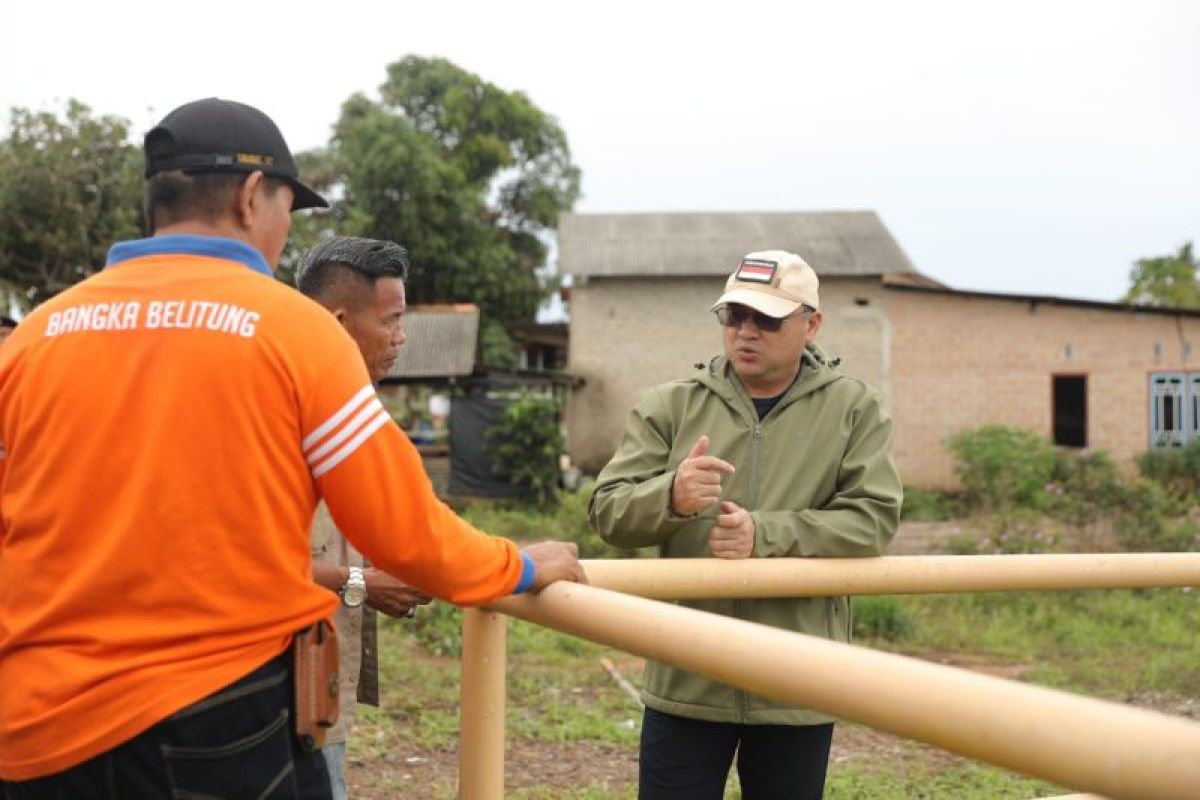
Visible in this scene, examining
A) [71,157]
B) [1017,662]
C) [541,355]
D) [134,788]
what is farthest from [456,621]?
[541,355]

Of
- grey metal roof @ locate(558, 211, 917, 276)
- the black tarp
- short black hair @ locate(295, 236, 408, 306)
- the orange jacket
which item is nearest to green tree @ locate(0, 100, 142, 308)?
the black tarp

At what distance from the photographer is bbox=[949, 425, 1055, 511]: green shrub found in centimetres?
1562

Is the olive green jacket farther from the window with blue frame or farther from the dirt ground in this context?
→ the window with blue frame

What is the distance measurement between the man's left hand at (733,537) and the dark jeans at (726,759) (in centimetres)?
38

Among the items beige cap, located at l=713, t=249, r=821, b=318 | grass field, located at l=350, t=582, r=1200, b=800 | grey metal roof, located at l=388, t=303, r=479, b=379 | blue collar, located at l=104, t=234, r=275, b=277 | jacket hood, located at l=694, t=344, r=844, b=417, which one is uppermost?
grey metal roof, located at l=388, t=303, r=479, b=379

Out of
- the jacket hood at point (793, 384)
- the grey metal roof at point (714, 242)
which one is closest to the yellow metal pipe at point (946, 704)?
the jacket hood at point (793, 384)

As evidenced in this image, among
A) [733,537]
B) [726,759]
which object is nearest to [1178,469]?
[726,759]

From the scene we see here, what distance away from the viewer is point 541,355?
29781mm

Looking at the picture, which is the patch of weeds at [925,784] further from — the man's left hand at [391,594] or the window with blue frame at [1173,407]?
the window with blue frame at [1173,407]

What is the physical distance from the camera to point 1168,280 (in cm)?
2598

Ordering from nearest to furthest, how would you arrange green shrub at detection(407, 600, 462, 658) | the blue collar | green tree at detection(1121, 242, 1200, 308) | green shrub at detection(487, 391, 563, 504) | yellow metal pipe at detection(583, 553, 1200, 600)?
the blue collar < yellow metal pipe at detection(583, 553, 1200, 600) < green shrub at detection(407, 600, 462, 658) < green shrub at detection(487, 391, 563, 504) < green tree at detection(1121, 242, 1200, 308)

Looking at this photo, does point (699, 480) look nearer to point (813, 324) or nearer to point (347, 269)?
point (813, 324)

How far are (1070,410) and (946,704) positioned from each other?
746 inches

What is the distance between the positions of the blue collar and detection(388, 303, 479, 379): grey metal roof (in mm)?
16080
